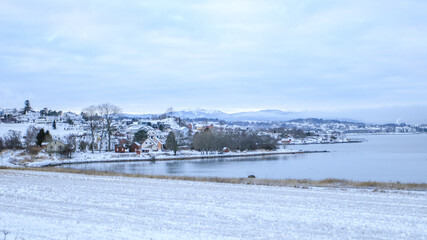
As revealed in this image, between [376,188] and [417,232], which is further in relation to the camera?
[376,188]

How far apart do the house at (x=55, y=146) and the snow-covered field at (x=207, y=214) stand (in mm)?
52775

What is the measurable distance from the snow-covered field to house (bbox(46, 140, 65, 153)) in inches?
2078

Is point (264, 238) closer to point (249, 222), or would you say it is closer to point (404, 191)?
point (249, 222)

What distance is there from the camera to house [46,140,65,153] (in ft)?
221

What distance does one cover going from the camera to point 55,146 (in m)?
68.8

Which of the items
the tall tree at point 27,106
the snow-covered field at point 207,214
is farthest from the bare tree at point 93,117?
the tall tree at point 27,106

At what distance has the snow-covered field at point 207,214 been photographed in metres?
9.28

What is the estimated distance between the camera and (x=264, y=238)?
29.2 ft

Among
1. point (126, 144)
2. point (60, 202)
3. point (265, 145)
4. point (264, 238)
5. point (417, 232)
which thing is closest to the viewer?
point (264, 238)

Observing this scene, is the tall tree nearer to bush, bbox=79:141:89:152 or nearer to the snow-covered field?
bush, bbox=79:141:89:152

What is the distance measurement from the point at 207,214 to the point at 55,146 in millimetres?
62801

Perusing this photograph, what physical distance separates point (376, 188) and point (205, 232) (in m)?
12.0

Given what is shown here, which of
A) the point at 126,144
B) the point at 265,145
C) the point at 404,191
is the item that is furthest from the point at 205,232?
the point at 265,145

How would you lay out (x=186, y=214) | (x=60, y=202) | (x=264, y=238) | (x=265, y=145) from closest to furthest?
1. (x=264, y=238)
2. (x=186, y=214)
3. (x=60, y=202)
4. (x=265, y=145)
